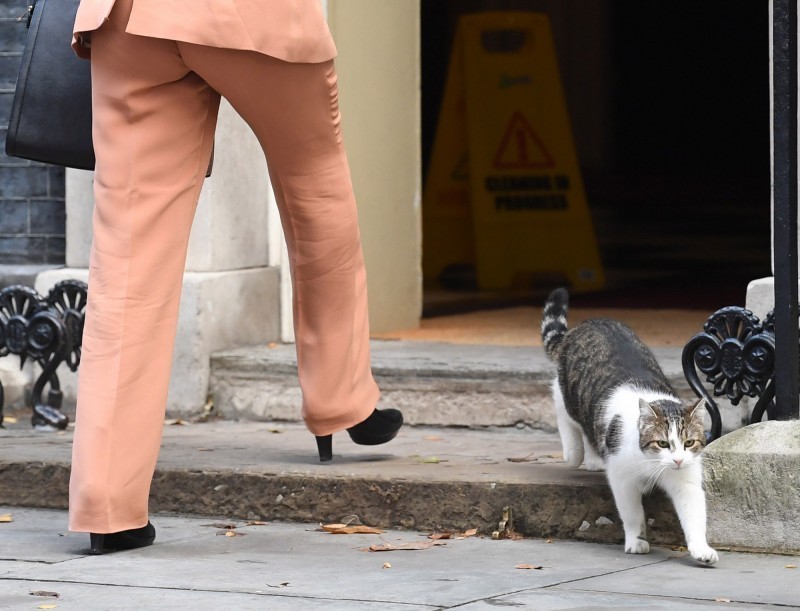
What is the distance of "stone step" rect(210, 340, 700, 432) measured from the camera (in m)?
5.62

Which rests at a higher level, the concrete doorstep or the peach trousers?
the peach trousers

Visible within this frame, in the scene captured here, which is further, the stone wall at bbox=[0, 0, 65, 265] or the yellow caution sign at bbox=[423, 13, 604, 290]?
the yellow caution sign at bbox=[423, 13, 604, 290]

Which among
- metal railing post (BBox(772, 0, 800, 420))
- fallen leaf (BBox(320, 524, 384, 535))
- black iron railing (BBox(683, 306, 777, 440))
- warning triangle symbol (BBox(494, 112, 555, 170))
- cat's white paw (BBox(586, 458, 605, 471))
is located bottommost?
fallen leaf (BBox(320, 524, 384, 535))

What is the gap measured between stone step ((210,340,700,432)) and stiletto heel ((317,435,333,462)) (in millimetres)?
958

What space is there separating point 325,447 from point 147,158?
126 cm

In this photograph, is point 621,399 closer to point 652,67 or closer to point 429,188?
point 429,188

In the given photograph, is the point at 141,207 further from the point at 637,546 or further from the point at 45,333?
the point at 45,333

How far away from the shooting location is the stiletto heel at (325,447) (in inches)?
189

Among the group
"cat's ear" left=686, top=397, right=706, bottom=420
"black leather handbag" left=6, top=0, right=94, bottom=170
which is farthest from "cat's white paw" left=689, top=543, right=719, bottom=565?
"black leather handbag" left=6, top=0, right=94, bottom=170

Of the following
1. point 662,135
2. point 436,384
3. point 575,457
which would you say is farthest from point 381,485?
point 662,135

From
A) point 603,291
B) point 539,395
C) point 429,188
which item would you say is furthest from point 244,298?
point 429,188

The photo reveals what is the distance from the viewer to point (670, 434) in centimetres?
400

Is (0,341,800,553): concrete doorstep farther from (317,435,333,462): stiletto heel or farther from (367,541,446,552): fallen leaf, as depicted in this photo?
(367,541,446,552): fallen leaf

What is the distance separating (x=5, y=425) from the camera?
597cm
